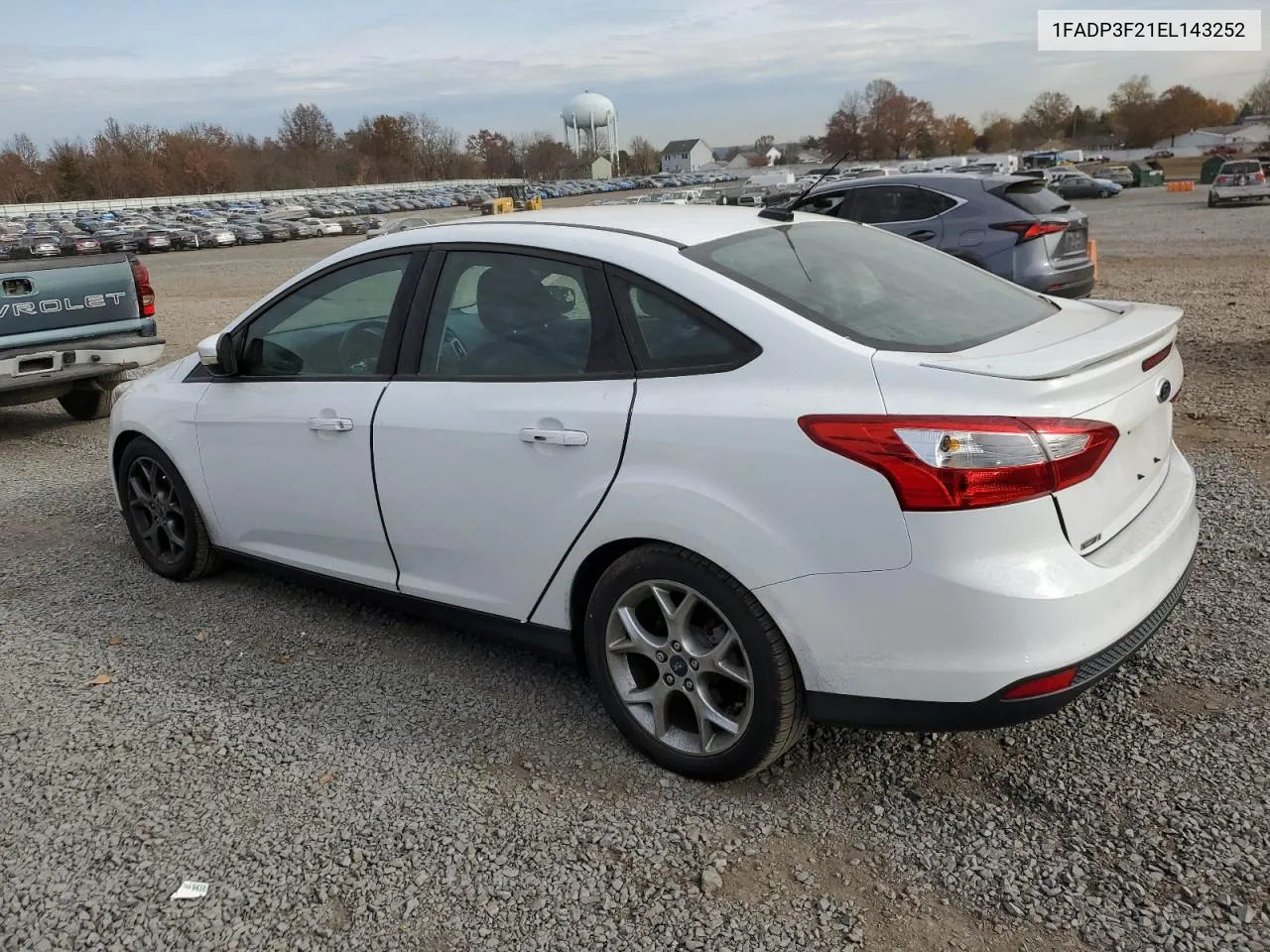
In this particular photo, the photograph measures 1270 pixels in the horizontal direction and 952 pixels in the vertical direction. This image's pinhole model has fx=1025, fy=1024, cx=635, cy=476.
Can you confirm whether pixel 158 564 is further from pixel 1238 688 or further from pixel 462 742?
pixel 1238 688

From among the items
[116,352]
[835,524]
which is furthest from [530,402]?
[116,352]

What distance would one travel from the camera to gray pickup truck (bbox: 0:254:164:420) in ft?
25.0

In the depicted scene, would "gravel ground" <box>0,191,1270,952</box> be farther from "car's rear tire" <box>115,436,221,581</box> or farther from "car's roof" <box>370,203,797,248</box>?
"car's roof" <box>370,203,797,248</box>

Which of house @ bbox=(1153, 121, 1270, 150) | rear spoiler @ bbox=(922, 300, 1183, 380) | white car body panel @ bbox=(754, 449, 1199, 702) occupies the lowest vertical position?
white car body panel @ bbox=(754, 449, 1199, 702)

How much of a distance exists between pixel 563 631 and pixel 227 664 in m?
1.58

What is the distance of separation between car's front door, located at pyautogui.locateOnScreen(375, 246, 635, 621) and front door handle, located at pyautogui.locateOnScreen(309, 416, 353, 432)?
17 cm

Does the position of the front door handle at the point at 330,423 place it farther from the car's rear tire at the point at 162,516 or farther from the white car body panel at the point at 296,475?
the car's rear tire at the point at 162,516

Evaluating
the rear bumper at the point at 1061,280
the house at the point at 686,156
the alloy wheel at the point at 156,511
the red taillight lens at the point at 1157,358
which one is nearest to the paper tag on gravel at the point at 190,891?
the alloy wheel at the point at 156,511

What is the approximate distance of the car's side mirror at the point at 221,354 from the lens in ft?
13.8

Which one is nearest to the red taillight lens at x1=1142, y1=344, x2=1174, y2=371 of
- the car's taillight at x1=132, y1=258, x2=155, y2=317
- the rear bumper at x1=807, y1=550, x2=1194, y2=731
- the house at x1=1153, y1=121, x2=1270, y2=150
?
the rear bumper at x1=807, y1=550, x2=1194, y2=731

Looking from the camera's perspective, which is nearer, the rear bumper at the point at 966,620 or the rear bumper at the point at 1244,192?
the rear bumper at the point at 966,620

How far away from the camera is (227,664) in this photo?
402 cm

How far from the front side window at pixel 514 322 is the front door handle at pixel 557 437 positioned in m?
0.20

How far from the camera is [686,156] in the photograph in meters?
160
